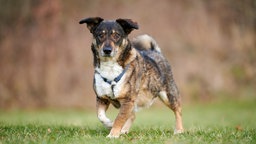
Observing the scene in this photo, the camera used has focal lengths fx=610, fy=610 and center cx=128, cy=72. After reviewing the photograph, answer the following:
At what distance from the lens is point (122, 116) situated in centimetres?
920

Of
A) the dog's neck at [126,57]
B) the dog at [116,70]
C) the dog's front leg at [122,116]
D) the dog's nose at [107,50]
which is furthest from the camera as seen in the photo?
the dog's neck at [126,57]

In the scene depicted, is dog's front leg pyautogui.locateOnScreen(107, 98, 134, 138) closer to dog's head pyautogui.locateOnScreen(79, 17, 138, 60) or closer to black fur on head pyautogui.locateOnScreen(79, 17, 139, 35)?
dog's head pyautogui.locateOnScreen(79, 17, 138, 60)

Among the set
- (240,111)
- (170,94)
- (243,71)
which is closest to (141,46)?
(170,94)

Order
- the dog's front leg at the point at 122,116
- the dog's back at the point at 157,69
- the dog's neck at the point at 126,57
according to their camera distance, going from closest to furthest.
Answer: the dog's front leg at the point at 122,116 < the dog's neck at the point at 126,57 < the dog's back at the point at 157,69

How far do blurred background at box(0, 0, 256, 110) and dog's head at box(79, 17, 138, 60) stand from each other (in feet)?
45.5

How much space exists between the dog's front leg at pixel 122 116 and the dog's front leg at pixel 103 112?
1.03 feet

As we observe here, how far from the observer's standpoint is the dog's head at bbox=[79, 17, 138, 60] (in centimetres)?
902

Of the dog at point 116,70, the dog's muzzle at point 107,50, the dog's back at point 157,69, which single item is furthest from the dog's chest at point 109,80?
the dog's back at point 157,69

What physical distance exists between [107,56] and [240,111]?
13862 mm

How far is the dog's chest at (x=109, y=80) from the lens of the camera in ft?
30.1

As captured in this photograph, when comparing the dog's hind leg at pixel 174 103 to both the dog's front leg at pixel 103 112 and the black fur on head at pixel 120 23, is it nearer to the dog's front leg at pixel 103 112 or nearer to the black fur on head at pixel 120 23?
the dog's front leg at pixel 103 112

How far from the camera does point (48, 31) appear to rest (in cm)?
2395

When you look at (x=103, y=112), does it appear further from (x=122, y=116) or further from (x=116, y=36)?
(x=116, y=36)

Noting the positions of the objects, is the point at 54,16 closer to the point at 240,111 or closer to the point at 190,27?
the point at 190,27
